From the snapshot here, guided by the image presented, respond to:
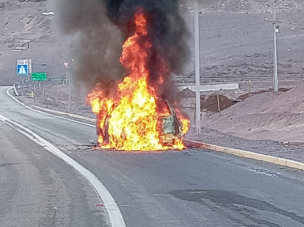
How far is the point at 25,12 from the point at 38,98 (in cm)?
9433

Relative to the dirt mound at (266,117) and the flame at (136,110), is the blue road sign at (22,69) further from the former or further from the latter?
the flame at (136,110)

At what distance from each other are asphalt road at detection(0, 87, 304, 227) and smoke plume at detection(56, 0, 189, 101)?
3.58 m

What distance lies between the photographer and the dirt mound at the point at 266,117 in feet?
101

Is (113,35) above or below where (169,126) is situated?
above

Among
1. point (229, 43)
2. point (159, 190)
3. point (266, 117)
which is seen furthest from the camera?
point (229, 43)

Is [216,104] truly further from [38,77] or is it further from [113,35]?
[113,35]

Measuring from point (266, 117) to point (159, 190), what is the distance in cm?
2424

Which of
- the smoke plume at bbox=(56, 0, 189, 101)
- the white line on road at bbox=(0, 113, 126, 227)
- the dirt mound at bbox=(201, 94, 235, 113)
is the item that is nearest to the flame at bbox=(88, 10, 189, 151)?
the smoke plume at bbox=(56, 0, 189, 101)

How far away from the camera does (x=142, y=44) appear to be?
20.6 meters

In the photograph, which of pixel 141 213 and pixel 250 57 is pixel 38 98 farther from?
pixel 141 213

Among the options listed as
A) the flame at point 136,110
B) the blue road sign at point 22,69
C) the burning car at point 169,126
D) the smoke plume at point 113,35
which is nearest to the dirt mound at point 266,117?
the smoke plume at point 113,35

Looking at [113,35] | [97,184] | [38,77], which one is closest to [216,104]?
[38,77]

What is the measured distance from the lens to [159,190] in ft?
39.0

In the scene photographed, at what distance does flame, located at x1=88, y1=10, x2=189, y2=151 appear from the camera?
19.5m
